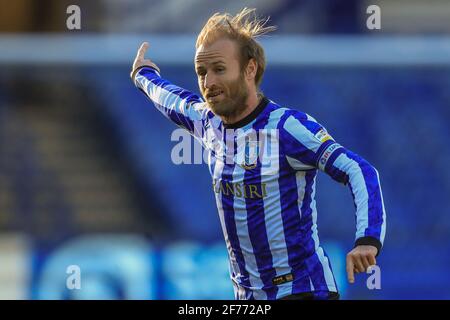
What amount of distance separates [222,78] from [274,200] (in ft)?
1.79

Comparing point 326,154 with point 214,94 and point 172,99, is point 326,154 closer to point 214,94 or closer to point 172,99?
point 214,94

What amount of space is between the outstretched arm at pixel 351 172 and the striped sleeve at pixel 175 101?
514 millimetres

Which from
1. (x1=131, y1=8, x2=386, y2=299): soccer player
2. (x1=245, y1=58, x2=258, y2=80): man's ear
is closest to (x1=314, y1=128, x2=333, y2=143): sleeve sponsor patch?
(x1=131, y1=8, x2=386, y2=299): soccer player

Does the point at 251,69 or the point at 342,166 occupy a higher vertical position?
the point at 251,69

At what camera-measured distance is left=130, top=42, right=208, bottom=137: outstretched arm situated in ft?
12.7

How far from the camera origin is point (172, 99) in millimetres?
4039

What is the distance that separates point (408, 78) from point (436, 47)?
12.8 inches

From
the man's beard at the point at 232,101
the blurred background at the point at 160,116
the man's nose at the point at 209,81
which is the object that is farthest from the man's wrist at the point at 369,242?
the blurred background at the point at 160,116

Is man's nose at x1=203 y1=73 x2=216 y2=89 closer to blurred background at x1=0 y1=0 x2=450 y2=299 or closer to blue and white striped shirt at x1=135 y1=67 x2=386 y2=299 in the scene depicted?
blue and white striped shirt at x1=135 y1=67 x2=386 y2=299

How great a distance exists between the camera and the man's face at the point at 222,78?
141 inches

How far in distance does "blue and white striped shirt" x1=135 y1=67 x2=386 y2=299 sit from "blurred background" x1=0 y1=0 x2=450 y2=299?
3122 millimetres

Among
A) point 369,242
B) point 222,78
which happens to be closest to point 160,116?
point 222,78

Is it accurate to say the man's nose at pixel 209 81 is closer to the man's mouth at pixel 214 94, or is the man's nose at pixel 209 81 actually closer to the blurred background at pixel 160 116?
the man's mouth at pixel 214 94
